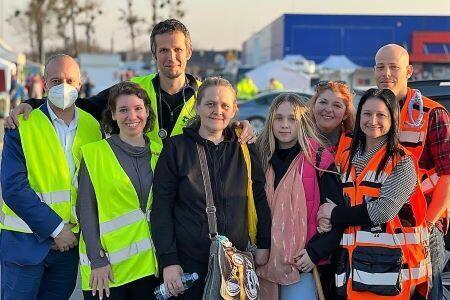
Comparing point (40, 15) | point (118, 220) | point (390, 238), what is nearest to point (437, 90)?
point (390, 238)

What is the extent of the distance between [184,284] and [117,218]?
21.5 inches

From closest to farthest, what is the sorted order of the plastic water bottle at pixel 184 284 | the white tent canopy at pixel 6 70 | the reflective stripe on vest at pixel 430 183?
the plastic water bottle at pixel 184 284 < the reflective stripe on vest at pixel 430 183 < the white tent canopy at pixel 6 70

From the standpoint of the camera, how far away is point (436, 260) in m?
3.87

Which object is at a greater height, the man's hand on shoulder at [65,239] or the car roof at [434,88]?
the car roof at [434,88]

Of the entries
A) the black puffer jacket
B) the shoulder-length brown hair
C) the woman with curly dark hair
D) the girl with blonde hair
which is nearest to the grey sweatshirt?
the woman with curly dark hair

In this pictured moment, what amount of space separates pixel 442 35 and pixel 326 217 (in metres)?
54.7

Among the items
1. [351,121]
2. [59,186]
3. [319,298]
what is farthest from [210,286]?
[351,121]

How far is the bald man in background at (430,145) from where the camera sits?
3809 mm

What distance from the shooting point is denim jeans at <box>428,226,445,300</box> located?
12.4 ft

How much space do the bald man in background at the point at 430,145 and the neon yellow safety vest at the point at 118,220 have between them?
1666 millimetres

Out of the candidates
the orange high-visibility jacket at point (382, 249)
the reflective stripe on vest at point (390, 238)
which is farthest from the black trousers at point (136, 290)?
the reflective stripe on vest at point (390, 238)

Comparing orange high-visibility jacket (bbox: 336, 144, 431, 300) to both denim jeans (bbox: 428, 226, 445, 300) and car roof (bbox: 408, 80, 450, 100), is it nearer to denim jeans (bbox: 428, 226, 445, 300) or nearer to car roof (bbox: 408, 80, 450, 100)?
denim jeans (bbox: 428, 226, 445, 300)

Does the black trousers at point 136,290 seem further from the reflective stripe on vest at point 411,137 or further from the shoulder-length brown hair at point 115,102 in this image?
the reflective stripe on vest at point 411,137

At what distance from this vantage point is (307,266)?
3.67m
